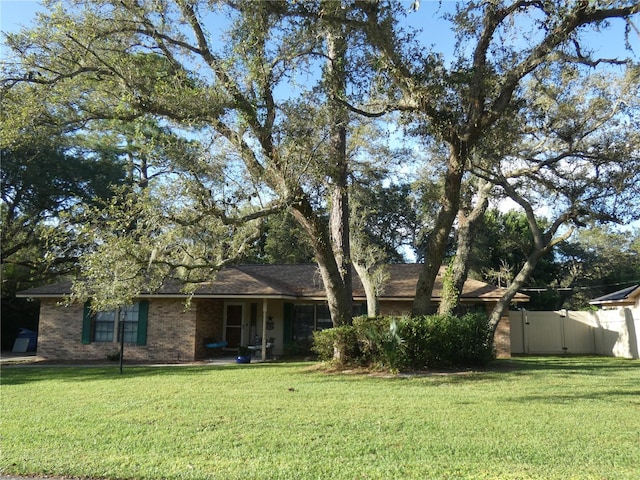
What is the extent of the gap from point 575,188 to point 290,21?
1083 centimetres

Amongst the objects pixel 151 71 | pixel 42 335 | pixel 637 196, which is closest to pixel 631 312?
pixel 637 196

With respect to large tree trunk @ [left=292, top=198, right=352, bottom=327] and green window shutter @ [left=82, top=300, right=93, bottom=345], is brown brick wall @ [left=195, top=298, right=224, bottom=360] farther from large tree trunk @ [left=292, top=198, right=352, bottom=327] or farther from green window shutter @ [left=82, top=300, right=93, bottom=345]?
large tree trunk @ [left=292, top=198, right=352, bottom=327]

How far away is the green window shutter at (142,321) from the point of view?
59.6 ft

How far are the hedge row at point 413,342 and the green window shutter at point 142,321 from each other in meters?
7.26

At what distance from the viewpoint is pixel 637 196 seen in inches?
631

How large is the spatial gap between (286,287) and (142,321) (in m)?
5.39

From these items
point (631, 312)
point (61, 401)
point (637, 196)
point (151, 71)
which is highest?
point (151, 71)

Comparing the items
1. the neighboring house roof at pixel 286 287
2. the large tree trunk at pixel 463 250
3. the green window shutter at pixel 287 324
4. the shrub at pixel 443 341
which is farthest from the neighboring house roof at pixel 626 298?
the green window shutter at pixel 287 324

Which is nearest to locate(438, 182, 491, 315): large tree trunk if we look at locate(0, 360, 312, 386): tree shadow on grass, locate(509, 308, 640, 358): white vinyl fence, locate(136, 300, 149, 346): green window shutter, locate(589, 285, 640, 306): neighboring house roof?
locate(0, 360, 312, 386): tree shadow on grass

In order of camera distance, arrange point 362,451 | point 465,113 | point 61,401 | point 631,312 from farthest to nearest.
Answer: point 631,312 → point 465,113 → point 61,401 → point 362,451

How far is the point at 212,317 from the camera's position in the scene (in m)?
19.6

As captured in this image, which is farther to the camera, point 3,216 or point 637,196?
point 3,216

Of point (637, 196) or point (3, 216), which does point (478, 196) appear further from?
point (3, 216)

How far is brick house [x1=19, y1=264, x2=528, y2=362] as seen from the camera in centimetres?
1805
